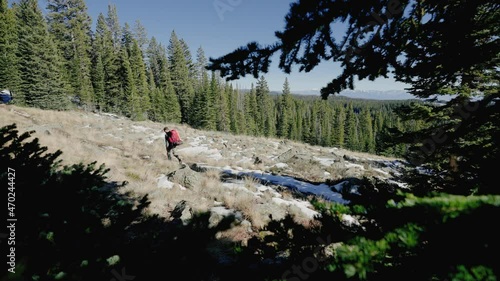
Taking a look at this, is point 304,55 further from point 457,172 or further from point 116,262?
point 116,262

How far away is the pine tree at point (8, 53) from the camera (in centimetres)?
2873

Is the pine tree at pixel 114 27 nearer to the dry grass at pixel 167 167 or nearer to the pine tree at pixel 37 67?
the pine tree at pixel 37 67

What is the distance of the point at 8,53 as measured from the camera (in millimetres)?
29672

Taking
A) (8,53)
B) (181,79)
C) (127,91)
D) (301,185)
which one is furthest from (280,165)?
(181,79)

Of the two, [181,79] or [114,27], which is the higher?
[114,27]

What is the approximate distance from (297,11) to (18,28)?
45291 millimetres

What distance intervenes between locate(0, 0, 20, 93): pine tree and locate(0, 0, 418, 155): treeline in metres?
0.08

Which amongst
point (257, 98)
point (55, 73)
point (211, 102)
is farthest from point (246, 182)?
point (257, 98)

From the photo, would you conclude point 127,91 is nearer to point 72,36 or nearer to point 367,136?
point 72,36

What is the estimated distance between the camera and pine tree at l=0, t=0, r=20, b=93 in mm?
28734

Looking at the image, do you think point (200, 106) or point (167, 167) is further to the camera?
point (200, 106)

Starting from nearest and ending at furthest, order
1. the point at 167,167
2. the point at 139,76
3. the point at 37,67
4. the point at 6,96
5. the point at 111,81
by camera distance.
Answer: the point at 167,167 → the point at 6,96 → the point at 37,67 → the point at 111,81 → the point at 139,76

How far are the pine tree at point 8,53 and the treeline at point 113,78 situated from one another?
83 mm

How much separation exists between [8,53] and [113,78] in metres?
13.6
